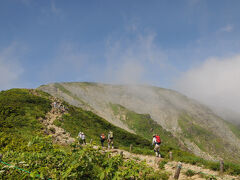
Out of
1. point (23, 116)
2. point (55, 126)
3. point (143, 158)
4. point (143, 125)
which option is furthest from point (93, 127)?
point (143, 125)

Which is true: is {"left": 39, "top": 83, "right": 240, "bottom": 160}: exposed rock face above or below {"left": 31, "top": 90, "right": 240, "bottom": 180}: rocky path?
above

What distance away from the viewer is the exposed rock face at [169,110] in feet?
386

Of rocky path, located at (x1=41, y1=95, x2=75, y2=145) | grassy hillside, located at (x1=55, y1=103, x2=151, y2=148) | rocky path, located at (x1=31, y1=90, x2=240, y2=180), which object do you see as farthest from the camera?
grassy hillside, located at (x1=55, y1=103, x2=151, y2=148)

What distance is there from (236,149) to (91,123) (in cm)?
13778

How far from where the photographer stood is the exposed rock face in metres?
118

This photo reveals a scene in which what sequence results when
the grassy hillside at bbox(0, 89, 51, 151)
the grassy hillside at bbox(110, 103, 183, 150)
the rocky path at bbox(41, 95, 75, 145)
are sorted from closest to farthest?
the grassy hillside at bbox(0, 89, 51, 151) < the rocky path at bbox(41, 95, 75, 145) < the grassy hillside at bbox(110, 103, 183, 150)

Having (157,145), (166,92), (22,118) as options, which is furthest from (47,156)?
(166,92)

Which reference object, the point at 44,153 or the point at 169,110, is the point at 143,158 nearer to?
the point at 44,153

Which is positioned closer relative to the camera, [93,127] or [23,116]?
[23,116]

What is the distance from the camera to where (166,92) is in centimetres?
19725

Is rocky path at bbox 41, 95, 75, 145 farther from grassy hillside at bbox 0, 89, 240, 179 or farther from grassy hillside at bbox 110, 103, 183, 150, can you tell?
grassy hillside at bbox 110, 103, 183, 150

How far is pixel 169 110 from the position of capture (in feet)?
521

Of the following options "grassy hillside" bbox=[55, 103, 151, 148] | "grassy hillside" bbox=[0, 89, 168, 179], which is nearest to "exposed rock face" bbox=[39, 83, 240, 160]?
"grassy hillside" bbox=[55, 103, 151, 148]

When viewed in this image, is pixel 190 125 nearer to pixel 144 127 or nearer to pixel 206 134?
pixel 206 134
